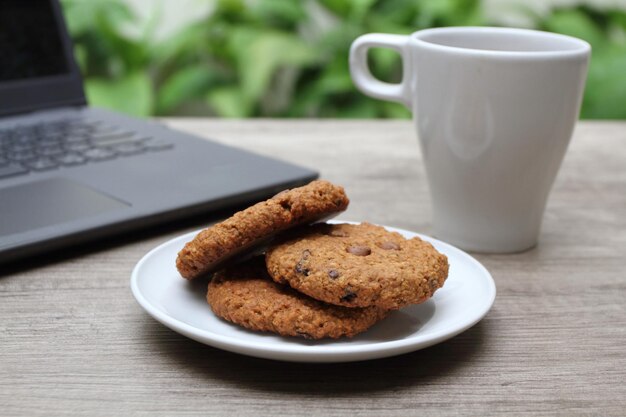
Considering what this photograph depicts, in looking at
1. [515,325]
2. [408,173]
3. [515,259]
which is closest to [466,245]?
[515,259]

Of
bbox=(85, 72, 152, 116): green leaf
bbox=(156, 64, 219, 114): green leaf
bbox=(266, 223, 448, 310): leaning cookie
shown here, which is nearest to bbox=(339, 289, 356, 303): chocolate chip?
bbox=(266, 223, 448, 310): leaning cookie

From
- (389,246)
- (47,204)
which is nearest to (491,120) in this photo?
(389,246)

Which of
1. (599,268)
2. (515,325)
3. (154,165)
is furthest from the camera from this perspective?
(154,165)

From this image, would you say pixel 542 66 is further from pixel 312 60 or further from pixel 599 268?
pixel 312 60

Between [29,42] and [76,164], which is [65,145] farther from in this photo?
[29,42]

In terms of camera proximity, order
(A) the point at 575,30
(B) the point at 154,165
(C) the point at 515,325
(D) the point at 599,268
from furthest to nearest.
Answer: (A) the point at 575,30 < (B) the point at 154,165 < (D) the point at 599,268 < (C) the point at 515,325

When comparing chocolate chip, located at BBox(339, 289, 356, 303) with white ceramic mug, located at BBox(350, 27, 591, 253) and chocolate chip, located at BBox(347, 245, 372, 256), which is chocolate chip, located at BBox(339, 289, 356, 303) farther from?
white ceramic mug, located at BBox(350, 27, 591, 253)

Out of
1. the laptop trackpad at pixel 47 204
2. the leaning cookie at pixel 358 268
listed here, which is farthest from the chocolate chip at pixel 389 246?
the laptop trackpad at pixel 47 204
